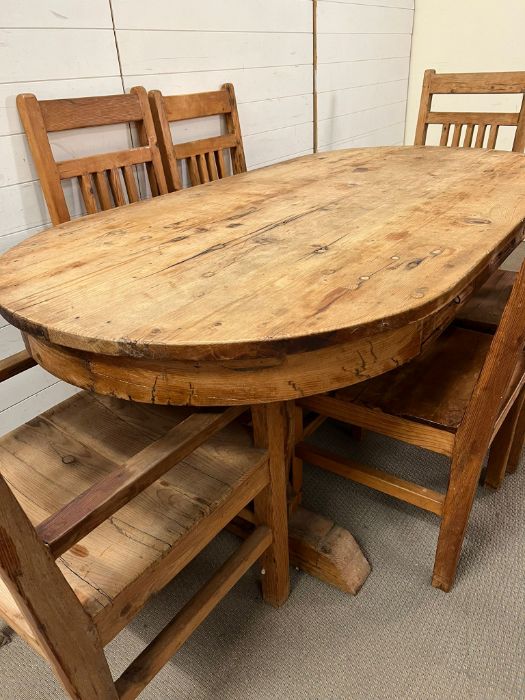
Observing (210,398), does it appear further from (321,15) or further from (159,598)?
(321,15)

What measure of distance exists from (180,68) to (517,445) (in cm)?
177

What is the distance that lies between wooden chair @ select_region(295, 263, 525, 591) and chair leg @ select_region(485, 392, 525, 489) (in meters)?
0.16

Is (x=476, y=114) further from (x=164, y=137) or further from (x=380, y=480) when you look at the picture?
(x=380, y=480)

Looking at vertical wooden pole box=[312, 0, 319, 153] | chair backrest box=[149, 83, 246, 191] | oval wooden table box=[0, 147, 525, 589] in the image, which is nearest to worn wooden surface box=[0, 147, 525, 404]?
oval wooden table box=[0, 147, 525, 589]

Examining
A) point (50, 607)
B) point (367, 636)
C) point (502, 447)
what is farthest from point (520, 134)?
point (50, 607)

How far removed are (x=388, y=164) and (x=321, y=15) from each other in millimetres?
1233

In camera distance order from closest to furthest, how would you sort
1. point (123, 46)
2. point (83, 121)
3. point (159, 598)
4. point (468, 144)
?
point (159, 598) → point (83, 121) → point (123, 46) → point (468, 144)

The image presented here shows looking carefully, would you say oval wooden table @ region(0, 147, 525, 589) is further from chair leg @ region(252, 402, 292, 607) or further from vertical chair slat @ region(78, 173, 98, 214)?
vertical chair slat @ region(78, 173, 98, 214)

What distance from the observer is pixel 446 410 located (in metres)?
1.09

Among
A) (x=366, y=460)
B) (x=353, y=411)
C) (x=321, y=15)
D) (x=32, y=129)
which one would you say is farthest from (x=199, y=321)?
(x=321, y=15)

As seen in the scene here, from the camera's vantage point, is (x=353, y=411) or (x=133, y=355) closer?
(x=133, y=355)

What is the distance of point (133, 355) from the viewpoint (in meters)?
0.72

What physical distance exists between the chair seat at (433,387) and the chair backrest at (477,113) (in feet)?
4.16

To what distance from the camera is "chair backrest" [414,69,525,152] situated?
2.09 meters
